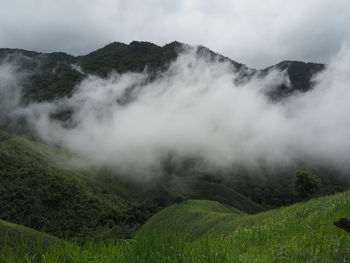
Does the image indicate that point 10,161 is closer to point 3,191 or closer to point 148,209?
point 3,191

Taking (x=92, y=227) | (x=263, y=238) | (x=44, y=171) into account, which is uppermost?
(x=263, y=238)

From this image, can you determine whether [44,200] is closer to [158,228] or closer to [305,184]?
[305,184]

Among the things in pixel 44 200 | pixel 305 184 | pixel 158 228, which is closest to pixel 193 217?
pixel 305 184

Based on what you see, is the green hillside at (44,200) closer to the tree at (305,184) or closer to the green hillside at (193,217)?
the green hillside at (193,217)

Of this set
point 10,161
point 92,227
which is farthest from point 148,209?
point 10,161

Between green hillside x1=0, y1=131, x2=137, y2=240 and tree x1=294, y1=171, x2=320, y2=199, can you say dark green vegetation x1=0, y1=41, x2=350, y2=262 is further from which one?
green hillside x1=0, y1=131, x2=137, y2=240

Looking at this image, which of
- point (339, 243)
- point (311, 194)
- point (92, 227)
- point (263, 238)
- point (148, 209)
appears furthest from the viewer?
point (148, 209)

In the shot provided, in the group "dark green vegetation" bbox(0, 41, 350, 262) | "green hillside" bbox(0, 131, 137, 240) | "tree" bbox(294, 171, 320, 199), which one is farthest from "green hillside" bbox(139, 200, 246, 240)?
"green hillside" bbox(0, 131, 137, 240)

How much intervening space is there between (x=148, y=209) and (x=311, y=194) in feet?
424

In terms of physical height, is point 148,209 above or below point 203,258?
below

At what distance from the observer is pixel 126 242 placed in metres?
6.30

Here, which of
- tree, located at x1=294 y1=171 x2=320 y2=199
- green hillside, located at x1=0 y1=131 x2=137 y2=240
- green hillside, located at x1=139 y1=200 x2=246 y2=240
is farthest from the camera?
green hillside, located at x1=0 y1=131 x2=137 y2=240

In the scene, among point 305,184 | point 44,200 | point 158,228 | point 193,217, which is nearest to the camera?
point 158,228

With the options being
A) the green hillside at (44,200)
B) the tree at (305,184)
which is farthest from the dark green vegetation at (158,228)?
the green hillside at (44,200)
